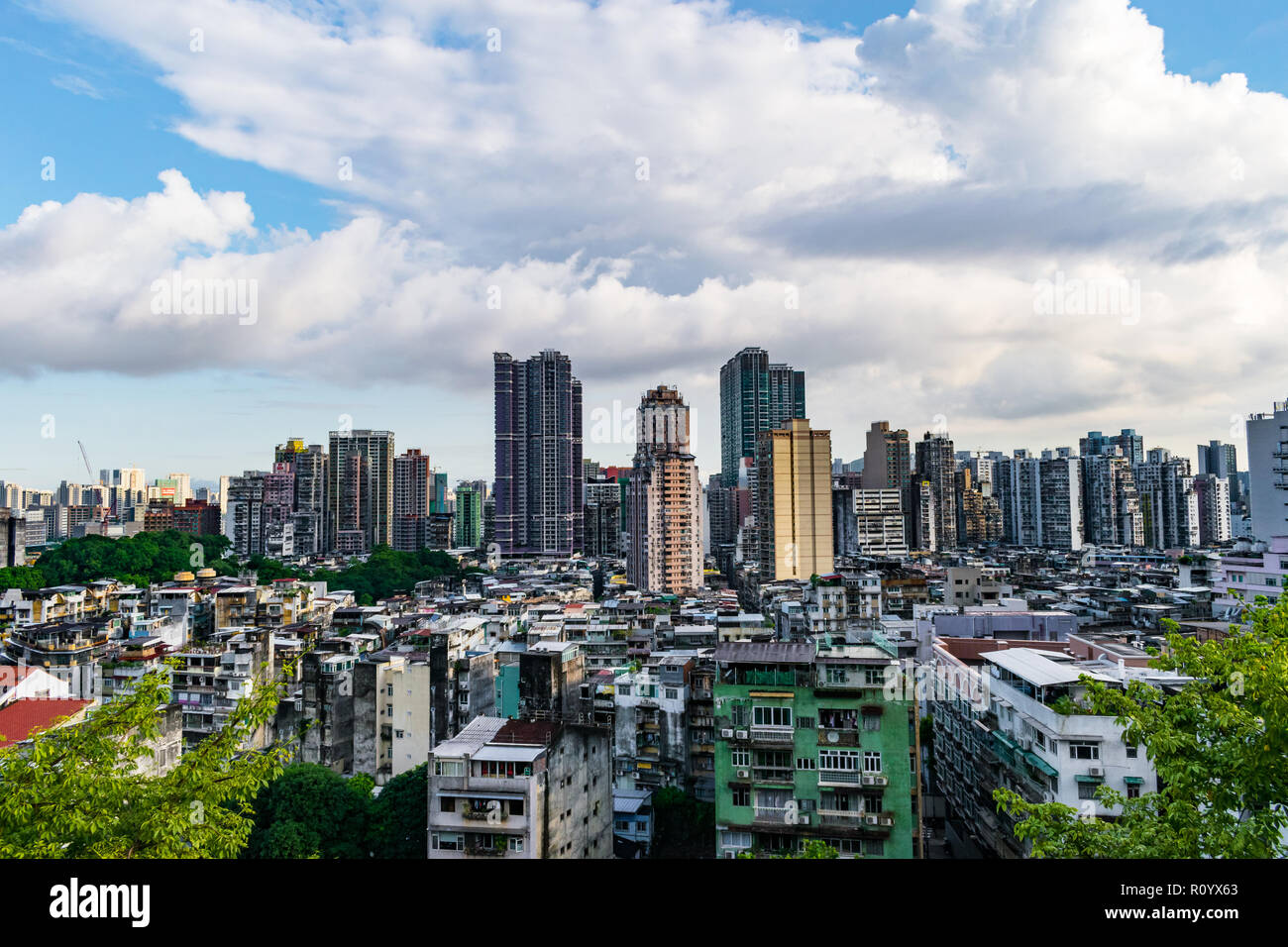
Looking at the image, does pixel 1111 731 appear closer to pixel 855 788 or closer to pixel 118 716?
pixel 855 788

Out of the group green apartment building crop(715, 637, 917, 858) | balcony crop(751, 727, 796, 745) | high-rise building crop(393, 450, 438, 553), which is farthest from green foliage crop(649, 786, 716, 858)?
high-rise building crop(393, 450, 438, 553)

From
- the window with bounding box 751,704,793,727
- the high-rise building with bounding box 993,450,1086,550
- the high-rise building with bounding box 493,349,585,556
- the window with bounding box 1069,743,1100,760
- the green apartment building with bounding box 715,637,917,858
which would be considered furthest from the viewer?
the high-rise building with bounding box 493,349,585,556

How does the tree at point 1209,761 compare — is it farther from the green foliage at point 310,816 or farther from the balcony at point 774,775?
the green foliage at point 310,816

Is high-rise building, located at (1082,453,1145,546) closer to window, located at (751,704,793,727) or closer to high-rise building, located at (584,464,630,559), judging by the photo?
high-rise building, located at (584,464,630,559)

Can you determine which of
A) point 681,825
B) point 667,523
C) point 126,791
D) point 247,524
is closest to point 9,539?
point 247,524

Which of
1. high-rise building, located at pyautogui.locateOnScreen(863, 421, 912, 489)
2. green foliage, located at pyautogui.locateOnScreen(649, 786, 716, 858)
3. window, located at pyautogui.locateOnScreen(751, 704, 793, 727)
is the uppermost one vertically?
high-rise building, located at pyautogui.locateOnScreen(863, 421, 912, 489)

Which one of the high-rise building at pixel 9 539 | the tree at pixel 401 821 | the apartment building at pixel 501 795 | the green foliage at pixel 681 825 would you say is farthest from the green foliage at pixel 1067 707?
the high-rise building at pixel 9 539
